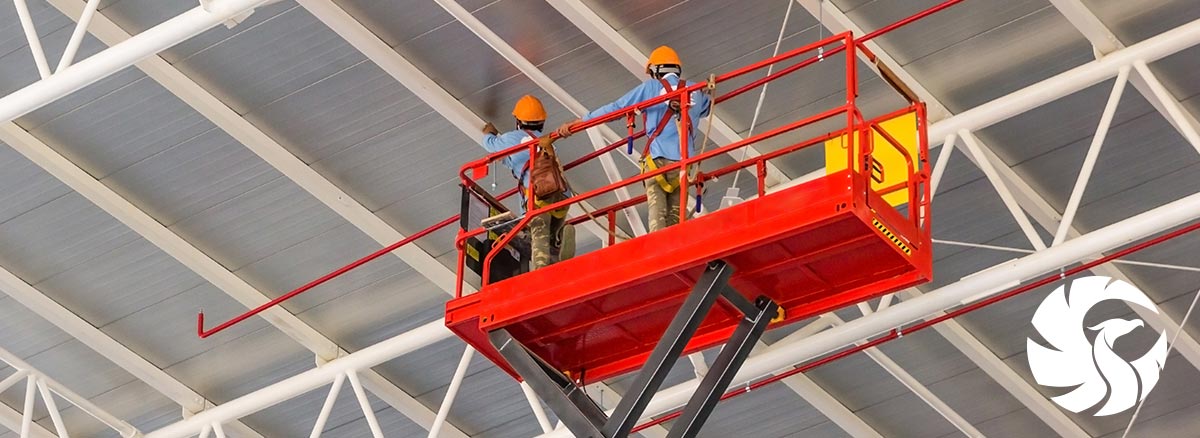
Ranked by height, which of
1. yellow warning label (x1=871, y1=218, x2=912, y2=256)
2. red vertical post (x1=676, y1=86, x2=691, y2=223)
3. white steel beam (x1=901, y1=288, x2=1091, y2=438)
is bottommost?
yellow warning label (x1=871, y1=218, x2=912, y2=256)

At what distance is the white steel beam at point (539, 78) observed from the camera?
22.9 meters

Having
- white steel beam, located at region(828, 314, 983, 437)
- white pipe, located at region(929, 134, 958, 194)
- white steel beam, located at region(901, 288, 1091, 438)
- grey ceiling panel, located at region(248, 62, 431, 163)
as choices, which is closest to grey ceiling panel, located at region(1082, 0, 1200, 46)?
white pipe, located at region(929, 134, 958, 194)

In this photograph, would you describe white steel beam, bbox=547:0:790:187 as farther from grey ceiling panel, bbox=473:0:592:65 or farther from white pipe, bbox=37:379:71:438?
white pipe, bbox=37:379:71:438

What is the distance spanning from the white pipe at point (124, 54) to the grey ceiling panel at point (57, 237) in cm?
509

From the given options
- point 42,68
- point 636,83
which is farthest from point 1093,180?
point 42,68

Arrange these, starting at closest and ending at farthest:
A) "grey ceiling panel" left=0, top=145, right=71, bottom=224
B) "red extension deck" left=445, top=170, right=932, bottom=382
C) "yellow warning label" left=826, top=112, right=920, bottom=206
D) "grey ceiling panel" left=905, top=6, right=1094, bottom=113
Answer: "red extension deck" left=445, top=170, right=932, bottom=382 → "yellow warning label" left=826, top=112, right=920, bottom=206 → "grey ceiling panel" left=905, top=6, right=1094, bottom=113 → "grey ceiling panel" left=0, top=145, right=71, bottom=224

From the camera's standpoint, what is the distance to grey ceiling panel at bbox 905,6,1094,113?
76.6 ft

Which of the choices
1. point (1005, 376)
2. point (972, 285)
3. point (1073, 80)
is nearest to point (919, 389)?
point (1005, 376)

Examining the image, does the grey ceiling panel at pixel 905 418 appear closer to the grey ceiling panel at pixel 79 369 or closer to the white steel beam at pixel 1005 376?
the white steel beam at pixel 1005 376

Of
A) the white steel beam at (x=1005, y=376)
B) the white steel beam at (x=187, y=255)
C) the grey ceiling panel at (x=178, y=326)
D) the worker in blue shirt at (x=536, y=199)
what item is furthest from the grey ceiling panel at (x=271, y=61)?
the white steel beam at (x=1005, y=376)

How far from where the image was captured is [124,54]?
21.0 metres

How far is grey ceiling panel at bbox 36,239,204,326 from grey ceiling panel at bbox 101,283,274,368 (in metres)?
0.16

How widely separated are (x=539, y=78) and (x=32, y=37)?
5564mm

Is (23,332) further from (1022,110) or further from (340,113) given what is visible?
(1022,110)
